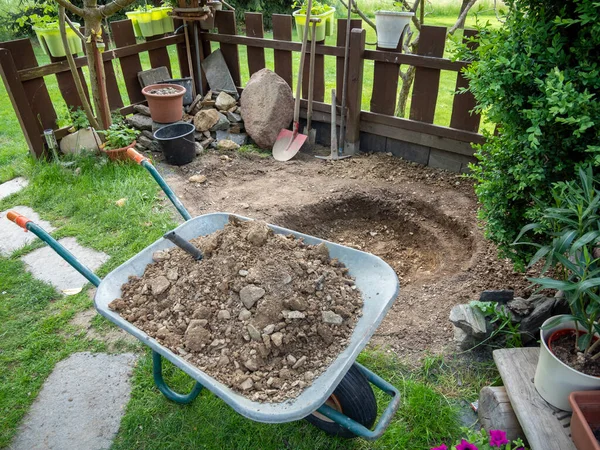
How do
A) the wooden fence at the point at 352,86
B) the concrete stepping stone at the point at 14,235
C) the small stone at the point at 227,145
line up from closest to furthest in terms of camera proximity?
the concrete stepping stone at the point at 14,235
the wooden fence at the point at 352,86
the small stone at the point at 227,145

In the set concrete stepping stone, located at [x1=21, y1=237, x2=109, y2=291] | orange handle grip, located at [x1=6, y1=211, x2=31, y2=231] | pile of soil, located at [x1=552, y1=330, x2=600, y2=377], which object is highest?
orange handle grip, located at [x1=6, y1=211, x2=31, y2=231]

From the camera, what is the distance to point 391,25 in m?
4.03

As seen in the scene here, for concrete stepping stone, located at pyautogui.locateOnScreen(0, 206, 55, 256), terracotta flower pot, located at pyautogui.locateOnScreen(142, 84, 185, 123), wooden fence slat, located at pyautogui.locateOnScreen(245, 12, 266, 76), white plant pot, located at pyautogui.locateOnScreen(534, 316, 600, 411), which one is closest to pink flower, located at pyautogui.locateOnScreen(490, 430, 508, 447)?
white plant pot, located at pyautogui.locateOnScreen(534, 316, 600, 411)

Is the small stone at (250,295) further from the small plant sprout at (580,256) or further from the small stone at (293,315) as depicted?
the small plant sprout at (580,256)

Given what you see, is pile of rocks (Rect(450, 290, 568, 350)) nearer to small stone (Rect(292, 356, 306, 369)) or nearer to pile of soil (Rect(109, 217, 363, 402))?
pile of soil (Rect(109, 217, 363, 402))

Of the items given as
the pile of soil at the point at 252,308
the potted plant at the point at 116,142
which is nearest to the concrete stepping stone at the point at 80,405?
the pile of soil at the point at 252,308

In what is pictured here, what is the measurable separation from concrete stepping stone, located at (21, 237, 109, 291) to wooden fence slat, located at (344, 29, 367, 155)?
2725 mm

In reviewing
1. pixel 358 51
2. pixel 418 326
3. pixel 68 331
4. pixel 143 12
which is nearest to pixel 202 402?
pixel 68 331

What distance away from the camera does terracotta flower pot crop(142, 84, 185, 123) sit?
4629mm

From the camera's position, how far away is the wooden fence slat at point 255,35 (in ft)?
16.4

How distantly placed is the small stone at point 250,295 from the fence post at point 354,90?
126 inches

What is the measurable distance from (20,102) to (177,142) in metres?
1.47

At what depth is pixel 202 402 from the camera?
89.0 inches

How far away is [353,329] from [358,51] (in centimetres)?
326
